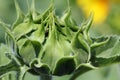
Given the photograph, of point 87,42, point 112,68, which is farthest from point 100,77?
point 87,42

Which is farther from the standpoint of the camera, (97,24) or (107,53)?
(97,24)

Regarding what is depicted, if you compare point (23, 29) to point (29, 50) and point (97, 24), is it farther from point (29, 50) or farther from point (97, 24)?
point (97, 24)

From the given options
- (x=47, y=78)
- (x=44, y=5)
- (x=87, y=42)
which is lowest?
(x=44, y=5)

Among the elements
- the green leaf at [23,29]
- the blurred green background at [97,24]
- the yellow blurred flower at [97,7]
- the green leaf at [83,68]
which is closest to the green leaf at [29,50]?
the green leaf at [23,29]

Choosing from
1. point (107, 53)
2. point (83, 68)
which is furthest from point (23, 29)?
point (107, 53)

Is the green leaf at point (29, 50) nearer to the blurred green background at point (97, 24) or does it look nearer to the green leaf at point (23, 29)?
the green leaf at point (23, 29)

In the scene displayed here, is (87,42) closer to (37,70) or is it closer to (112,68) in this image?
(37,70)

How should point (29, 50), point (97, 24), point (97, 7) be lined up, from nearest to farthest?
1. point (29, 50)
2. point (97, 24)
3. point (97, 7)

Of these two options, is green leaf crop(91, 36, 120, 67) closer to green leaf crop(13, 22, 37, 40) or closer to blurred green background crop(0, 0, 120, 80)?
green leaf crop(13, 22, 37, 40)
